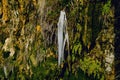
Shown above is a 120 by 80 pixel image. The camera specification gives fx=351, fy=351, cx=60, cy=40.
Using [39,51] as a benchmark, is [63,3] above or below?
above

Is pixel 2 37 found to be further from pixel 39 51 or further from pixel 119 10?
pixel 119 10

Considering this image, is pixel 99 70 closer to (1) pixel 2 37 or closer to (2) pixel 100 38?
(2) pixel 100 38

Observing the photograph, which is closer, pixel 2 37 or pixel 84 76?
pixel 84 76

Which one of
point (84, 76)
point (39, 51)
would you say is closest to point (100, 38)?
point (84, 76)

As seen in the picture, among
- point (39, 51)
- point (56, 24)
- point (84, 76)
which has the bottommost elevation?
point (84, 76)

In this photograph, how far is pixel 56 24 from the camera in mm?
5203

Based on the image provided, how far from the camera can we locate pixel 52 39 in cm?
520

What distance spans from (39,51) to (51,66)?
0.99 ft

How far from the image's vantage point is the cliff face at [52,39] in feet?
16.5

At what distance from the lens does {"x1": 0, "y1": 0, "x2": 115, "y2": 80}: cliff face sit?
5043 millimetres

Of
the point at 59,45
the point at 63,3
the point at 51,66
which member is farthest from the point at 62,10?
the point at 51,66

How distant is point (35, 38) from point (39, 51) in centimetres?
21

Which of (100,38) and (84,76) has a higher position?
(100,38)

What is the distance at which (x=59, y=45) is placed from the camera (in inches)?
202
